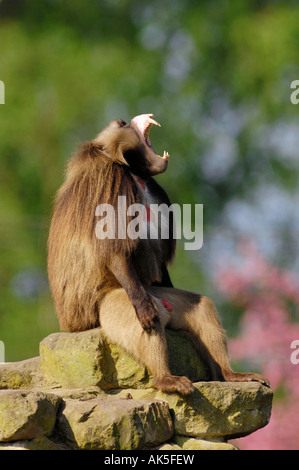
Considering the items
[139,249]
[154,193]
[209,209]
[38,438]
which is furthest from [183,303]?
[209,209]

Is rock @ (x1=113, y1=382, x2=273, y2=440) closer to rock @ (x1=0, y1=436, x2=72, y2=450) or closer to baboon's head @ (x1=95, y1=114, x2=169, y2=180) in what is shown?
rock @ (x1=0, y1=436, x2=72, y2=450)

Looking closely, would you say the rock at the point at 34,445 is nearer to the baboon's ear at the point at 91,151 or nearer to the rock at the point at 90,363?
the rock at the point at 90,363

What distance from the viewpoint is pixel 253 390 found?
4820 millimetres

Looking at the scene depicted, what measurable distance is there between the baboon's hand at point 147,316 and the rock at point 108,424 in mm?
450

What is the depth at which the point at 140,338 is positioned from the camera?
4703 mm

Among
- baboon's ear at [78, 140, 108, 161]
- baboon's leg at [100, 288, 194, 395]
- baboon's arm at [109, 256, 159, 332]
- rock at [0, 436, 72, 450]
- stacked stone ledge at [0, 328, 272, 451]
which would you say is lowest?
rock at [0, 436, 72, 450]

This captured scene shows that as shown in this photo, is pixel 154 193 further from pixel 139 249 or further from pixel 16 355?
pixel 16 355

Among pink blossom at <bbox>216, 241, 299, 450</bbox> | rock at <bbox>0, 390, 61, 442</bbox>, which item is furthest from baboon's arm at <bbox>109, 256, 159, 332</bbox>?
pink blossom at <bbox>216, 241, 299, 450</bbox>

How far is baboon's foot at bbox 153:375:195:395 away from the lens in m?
4.57

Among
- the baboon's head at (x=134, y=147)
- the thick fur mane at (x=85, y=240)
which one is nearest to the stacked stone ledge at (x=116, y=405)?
the thick fur mane at (x=85, y=240)

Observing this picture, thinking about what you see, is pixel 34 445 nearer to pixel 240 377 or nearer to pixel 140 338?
pixel 140 338

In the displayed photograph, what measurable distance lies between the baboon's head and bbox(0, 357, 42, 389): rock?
149 centimetres

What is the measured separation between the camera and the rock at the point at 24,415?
4.09m

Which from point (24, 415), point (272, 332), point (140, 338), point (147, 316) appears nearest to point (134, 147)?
point (147, 316)
